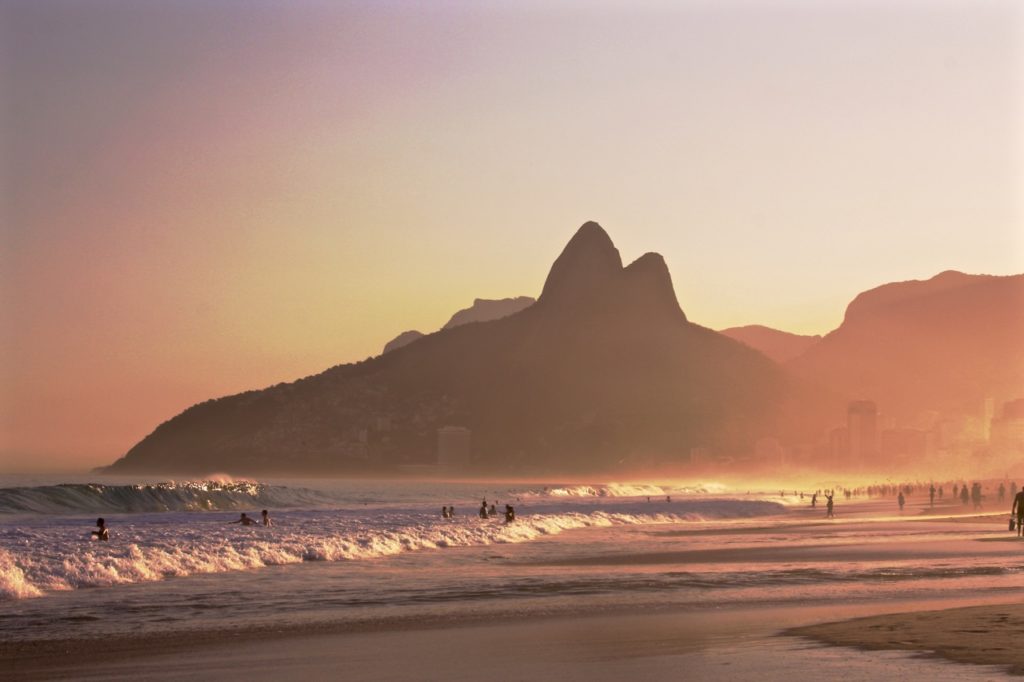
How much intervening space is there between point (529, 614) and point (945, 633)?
7956 millimetres

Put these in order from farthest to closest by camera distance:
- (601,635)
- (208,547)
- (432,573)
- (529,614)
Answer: (208,547) < (432,573) < (529,614) < (601,635)

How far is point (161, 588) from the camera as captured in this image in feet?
90.6

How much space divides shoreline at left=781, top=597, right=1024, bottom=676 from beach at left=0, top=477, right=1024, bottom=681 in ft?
0.17

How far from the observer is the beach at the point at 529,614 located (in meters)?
16.5

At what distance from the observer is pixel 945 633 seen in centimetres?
1856

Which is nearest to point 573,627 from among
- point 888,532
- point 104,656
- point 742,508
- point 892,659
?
point 892,659

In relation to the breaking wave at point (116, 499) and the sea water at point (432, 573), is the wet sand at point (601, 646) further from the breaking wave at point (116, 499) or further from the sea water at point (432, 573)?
the breaking wave at point (116, 499)

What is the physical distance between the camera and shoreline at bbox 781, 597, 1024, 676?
16.5 meters

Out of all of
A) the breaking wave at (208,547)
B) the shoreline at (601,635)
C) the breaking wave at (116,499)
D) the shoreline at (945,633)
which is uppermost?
the shoreline at (945,633)

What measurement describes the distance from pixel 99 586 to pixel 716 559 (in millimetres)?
19171

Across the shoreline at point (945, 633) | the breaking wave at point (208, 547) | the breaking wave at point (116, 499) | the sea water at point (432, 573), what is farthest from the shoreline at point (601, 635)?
the breaking wave at point (116, 499)

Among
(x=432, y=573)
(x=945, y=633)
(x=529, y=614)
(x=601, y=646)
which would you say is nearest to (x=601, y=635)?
(x=601, y=646)

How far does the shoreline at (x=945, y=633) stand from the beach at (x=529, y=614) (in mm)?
51

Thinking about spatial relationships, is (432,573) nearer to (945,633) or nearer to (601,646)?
(601,646)
